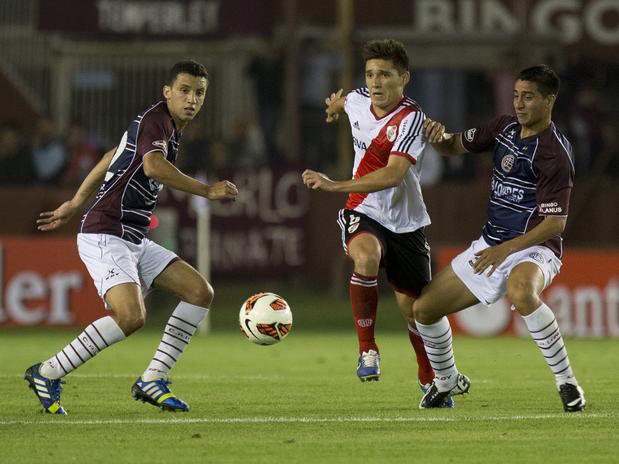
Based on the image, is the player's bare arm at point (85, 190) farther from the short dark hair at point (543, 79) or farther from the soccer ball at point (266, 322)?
the short dark hair at point (543, 79)

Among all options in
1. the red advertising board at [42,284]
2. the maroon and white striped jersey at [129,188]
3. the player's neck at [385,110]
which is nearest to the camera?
the maroon and white striped jersey at [129,188]

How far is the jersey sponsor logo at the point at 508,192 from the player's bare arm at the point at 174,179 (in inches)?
69.6

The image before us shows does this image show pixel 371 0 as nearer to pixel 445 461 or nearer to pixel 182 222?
pixel 182 222

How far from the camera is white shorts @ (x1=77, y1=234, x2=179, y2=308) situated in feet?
29.3

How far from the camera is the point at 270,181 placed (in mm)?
19719

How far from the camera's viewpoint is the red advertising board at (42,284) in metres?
17.4

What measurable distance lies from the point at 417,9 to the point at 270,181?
4427mm

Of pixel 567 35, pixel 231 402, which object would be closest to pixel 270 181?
pixel 567 35

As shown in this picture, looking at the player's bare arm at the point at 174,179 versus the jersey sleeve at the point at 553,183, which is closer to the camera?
the player's bare arm at the point at 174,179

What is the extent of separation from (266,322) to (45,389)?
1514 millimetres

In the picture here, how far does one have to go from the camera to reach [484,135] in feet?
30.8

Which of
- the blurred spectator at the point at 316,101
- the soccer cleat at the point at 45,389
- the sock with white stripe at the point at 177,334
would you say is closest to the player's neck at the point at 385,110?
the sock with white stripe at the point at 177,334

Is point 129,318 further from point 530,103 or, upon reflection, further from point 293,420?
point 530,103

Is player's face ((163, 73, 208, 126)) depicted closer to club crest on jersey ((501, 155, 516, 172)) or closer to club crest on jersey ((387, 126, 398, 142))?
club crest on jersey ((387, 126, 398, 142))
